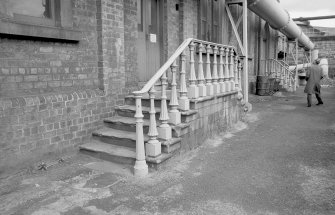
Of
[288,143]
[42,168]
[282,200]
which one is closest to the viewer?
[282,200]

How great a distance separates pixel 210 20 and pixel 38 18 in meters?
6.75

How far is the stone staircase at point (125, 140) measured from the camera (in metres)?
4.76

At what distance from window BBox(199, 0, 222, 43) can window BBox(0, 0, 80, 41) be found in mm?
5206

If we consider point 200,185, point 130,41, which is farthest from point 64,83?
point 200,185

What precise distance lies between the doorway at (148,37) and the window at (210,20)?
2059 millimetres

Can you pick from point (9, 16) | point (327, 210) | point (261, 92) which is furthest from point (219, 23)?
point (327, 210)

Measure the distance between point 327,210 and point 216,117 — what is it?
11.3 feet

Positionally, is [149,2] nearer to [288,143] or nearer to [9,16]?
[9,16]

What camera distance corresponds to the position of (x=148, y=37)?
297 inches

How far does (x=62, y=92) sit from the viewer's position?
512 centimetres

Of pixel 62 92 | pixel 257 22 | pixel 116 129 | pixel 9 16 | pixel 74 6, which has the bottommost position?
pixel 116 129

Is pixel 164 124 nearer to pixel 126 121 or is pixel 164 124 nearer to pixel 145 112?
pixel 145 112

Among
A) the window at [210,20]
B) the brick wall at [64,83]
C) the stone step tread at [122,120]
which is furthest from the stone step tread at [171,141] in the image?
the window at [210,20]

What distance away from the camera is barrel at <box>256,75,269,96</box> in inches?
576
